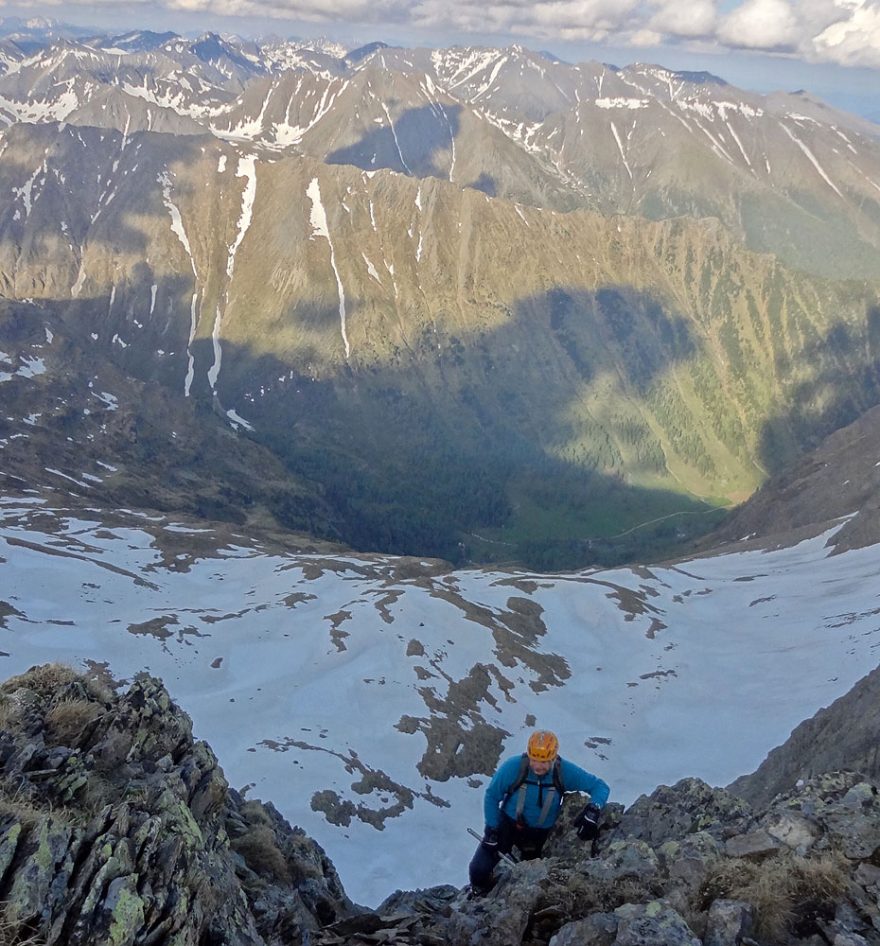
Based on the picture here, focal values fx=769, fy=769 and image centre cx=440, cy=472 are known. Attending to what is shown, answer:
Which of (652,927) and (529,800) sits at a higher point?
(652,927)

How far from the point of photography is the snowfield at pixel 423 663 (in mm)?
51031

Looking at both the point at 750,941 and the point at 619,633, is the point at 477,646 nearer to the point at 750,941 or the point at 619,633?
the point at 619,633

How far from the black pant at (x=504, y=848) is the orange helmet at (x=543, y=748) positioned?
200cm

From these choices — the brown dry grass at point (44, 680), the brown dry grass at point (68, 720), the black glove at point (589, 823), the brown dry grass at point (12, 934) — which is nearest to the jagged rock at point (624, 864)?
the black glove at point (589, 823)

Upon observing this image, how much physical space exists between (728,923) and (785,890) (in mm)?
1206

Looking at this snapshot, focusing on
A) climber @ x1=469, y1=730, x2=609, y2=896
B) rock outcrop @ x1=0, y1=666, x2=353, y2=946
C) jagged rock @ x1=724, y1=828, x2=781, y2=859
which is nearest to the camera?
rock outcrop @ x1=0, y1=666, x2=353, y2=946

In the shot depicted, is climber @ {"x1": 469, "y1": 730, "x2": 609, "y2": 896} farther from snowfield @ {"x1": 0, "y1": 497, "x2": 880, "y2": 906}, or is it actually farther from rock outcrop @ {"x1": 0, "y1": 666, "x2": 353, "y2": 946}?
snowfield @ {"x1": 0, "y1": 497, "x2": 880, "y2": 906}

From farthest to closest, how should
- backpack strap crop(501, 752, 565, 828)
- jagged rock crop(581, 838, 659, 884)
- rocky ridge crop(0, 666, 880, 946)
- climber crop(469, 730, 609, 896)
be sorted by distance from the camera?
backpack strap crop(501, 752, 565, 828), climber crop(469, 730, 609, 896), jagged rock crop(581, 838, 659, 884), rocky ridge crop(0, 666, 880, 946)

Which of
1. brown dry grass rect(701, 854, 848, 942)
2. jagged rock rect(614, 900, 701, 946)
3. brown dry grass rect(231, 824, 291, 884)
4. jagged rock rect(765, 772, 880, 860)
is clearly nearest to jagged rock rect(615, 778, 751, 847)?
jagged rock rect(765, 772, 880, 860)

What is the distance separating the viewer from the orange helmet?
56.2 ft

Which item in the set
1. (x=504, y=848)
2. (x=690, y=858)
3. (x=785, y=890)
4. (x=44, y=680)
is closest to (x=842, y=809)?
(x=690, y=858)

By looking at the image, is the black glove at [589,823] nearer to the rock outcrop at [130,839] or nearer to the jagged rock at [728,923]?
the jagged rock at [728,923]

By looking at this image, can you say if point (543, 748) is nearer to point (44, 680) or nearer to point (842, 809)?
point (842, 809)

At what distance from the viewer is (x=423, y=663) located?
69.9m
